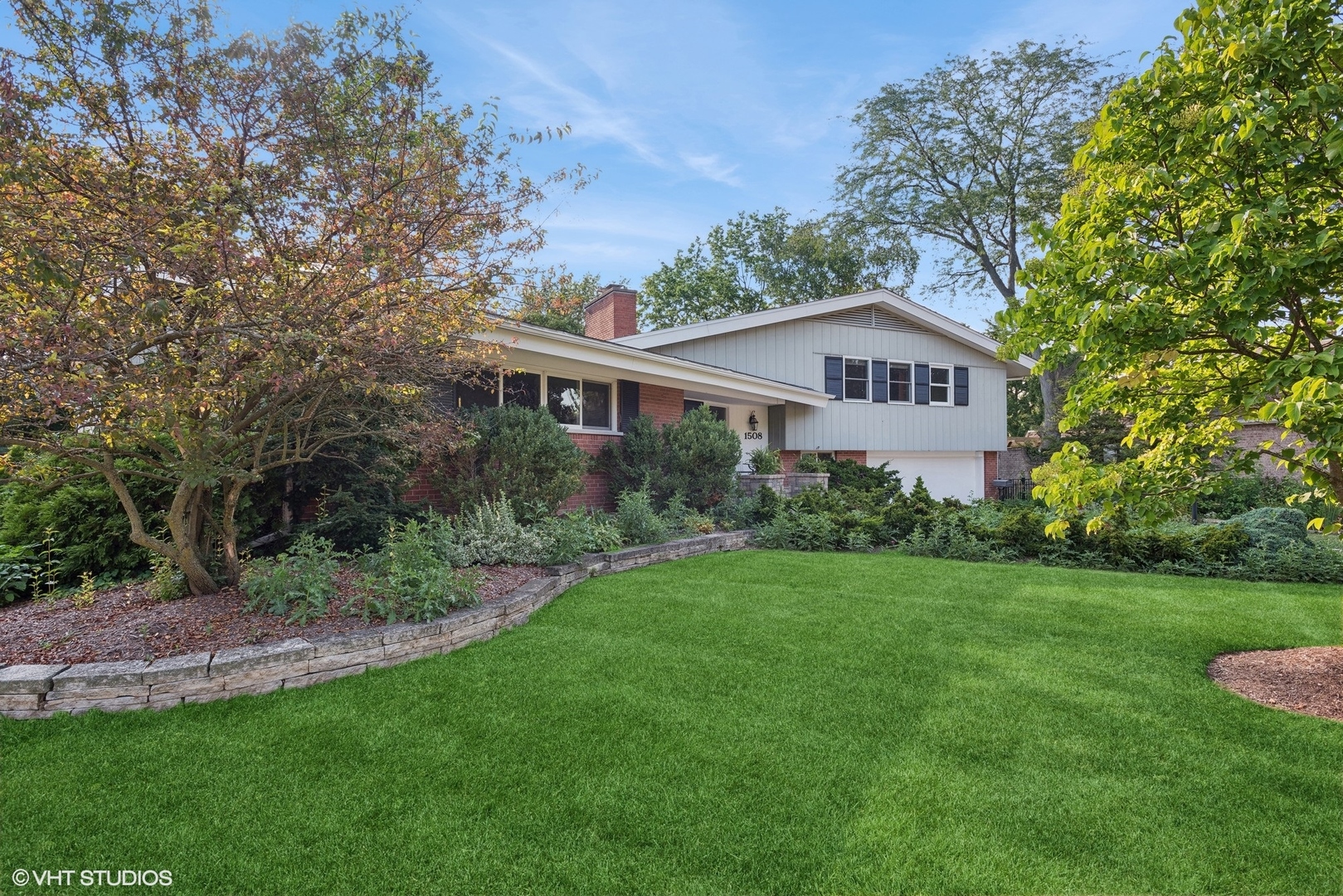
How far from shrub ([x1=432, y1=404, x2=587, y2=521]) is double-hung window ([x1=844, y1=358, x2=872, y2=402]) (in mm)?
9764

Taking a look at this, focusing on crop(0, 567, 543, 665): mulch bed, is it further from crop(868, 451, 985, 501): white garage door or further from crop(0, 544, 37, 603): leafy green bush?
crop(868, 451, 985, 501): white garage door

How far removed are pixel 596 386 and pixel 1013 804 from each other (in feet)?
28.6

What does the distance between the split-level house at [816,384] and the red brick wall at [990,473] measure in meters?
0.05

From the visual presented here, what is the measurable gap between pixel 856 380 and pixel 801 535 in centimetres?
750

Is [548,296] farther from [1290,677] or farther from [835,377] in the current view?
[835,377]

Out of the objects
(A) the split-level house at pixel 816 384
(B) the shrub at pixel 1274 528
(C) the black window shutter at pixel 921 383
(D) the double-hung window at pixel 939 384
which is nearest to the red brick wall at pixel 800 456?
(A) the split-level house at pixel 816 384

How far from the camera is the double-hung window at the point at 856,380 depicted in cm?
1566

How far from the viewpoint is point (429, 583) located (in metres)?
4.65

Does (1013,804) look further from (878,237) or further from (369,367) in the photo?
(878,237)

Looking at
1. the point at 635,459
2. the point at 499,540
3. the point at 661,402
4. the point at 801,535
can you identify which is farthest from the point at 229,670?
the point at 661,402

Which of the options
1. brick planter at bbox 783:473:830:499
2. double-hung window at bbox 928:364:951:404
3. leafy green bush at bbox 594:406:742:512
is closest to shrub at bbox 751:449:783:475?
brick planter at bbox 783:473:830:499

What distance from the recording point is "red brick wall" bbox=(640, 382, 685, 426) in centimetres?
1130

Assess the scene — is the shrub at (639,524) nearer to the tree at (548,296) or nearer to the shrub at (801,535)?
the shrub at (801,535)

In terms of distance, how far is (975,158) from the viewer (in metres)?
23.5
